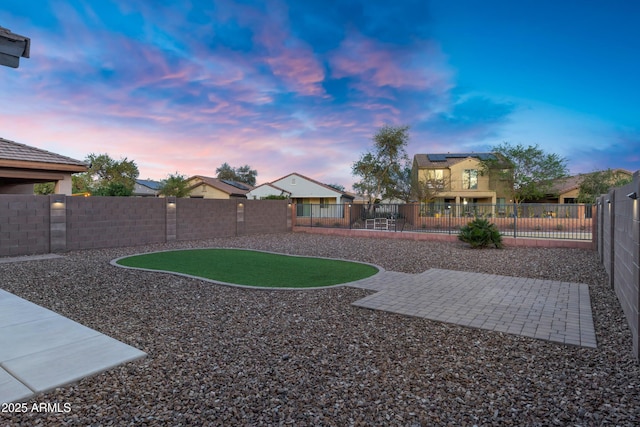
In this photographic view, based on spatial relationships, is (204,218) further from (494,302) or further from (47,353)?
(494,302)

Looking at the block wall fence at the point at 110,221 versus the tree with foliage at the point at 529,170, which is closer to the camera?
the block wall fence at the point at 110,221

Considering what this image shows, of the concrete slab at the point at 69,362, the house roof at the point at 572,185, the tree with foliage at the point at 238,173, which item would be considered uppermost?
the tree with foliage at the point at 238,173

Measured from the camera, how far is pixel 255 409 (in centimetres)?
290

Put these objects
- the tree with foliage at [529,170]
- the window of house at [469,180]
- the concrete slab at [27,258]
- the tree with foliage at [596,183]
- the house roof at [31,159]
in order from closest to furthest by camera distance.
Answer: the concrete slab at [27,258] → the house roof at [31,159] → the tree with foliage at [529,170] → the tree with foliage at [596,183] → the window of house at [469,180]

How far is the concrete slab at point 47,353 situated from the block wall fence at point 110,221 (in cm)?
783

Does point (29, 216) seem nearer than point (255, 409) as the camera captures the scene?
No

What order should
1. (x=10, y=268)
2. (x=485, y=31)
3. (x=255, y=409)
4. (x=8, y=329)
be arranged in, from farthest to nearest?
(x=485, y=31)
(x=10, y=268)
(x=8, y=329)
(x=255, y=409)

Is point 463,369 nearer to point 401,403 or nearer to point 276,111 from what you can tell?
point 401,403

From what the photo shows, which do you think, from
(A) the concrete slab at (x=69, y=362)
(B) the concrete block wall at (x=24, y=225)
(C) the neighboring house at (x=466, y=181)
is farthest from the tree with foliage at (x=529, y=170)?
(A) the concrete slab at (x=69, y=362)

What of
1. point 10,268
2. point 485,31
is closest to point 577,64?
point 485,31

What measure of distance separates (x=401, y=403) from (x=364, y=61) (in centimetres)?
1549

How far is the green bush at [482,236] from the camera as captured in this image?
45.8 ft

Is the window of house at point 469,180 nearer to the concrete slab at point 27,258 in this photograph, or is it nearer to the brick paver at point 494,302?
the brick paver at point 494,302

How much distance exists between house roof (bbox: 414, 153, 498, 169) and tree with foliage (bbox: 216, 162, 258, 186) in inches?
1843
